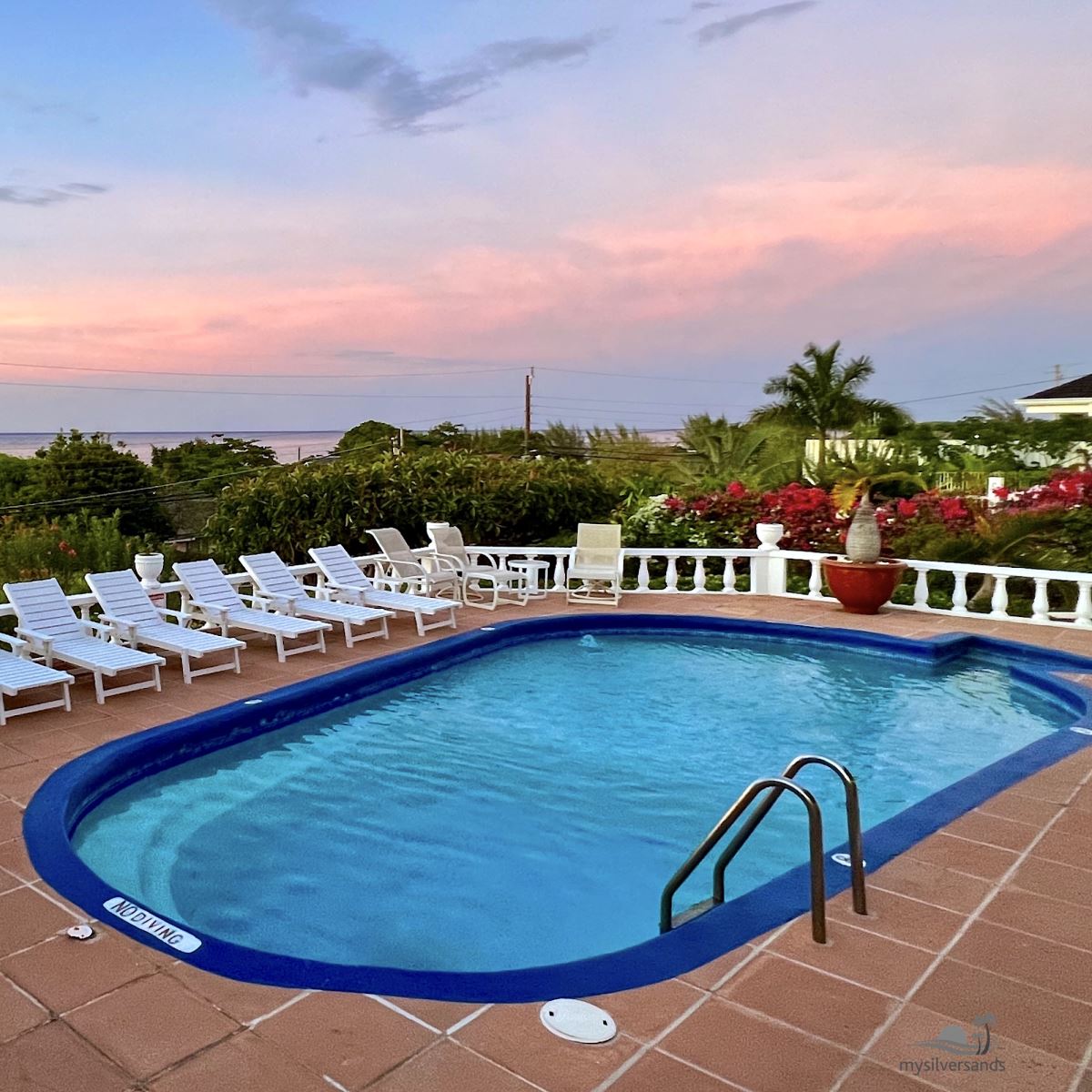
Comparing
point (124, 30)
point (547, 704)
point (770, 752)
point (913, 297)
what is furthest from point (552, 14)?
point (913, 297)

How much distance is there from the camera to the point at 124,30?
34.5ft

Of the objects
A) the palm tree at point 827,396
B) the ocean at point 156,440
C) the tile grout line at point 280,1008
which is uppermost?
the ocean at point 156,440

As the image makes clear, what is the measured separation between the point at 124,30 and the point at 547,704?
366 inches

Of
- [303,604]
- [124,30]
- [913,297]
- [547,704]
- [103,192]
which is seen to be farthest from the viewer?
[913,297]

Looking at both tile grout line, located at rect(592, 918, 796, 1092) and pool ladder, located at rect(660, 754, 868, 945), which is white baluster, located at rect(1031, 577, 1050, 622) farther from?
tile grout line, located at rect(592, 918, 796, 1092)

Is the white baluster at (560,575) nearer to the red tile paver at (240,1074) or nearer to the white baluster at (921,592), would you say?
the white baluster at (921,592)

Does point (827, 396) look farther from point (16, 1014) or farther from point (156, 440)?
point (156, 440)


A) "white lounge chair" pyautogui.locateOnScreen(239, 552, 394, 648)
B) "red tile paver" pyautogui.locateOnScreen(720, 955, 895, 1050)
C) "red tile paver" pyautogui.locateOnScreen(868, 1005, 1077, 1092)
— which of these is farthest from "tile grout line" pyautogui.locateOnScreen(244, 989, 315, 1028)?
"white lounge chair" pyautogui.locateOnScreen(239, 552, 394, 648)

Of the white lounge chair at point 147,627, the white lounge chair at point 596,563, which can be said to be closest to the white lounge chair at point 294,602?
the white lounge chair at point 147,627

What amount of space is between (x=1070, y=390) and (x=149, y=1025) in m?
29.2

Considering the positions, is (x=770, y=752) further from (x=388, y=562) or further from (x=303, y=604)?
(x=388, y=562)

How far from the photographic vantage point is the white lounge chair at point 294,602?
27.9ft

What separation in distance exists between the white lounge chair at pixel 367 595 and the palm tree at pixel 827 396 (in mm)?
16869

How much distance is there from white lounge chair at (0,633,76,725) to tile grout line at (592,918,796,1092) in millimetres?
4896
